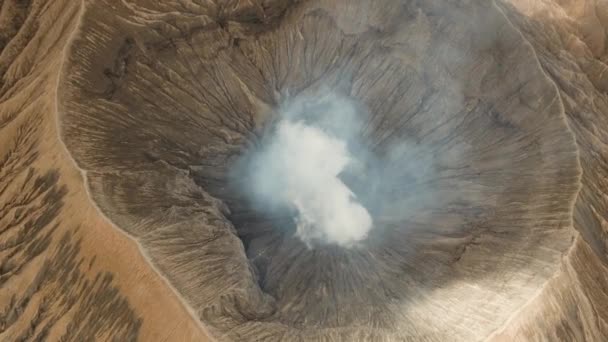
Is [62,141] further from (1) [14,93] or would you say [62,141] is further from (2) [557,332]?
(2) [557,332]

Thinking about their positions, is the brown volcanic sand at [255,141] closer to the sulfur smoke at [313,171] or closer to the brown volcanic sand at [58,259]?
the brown volcanic sand at [58,259]

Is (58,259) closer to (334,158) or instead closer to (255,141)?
(255,141)

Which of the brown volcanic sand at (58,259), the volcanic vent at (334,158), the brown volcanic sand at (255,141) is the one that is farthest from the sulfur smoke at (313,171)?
the brown volcanic sand at (58,259)

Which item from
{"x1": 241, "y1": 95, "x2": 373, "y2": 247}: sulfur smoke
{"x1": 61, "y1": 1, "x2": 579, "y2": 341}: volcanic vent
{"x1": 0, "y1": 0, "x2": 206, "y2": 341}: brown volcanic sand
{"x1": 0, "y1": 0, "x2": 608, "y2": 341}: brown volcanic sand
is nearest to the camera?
{"x1": 0, "y1": 0, "x2": 206, "y2": 341}: brown volcanic sand

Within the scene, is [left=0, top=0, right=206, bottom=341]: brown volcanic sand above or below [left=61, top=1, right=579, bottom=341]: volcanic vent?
below

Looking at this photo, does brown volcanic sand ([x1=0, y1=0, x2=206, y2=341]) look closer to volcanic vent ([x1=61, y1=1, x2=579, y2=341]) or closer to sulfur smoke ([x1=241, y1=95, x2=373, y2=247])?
volcanic vent ([x1=61, y1=1, x2=579, y2=341])

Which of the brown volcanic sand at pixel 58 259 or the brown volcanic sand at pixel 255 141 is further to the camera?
the brown volcanic sand at pixel 255 141

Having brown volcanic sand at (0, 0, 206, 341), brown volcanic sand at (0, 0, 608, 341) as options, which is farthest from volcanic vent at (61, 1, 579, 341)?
brown volcanic sand at (0, 0, 206, 341)

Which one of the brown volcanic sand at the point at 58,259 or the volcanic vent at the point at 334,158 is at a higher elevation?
the volcanic vent at the point at 334,158
